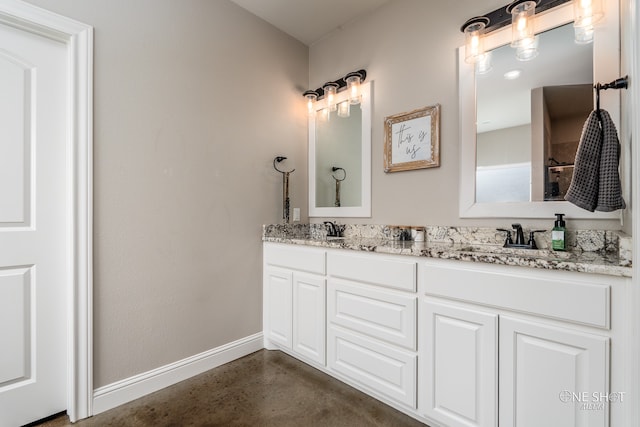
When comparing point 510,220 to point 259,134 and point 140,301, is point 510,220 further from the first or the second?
point 140,301

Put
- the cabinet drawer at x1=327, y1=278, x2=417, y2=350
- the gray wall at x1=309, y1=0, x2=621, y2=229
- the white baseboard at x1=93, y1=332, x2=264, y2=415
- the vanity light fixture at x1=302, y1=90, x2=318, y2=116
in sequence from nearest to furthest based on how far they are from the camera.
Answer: the cabinet drawer at x1=327, y1=278, x2=417, y2=350 < the white baseboard at x1=93, y1=332, x2=264, y2=415 < the gray wall at x1=309, y1=0, x2=621, y2=229 < the vanity light fixture at x1=302, y1=90, x2=318, y2=116

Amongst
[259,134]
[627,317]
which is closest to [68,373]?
[259,134]

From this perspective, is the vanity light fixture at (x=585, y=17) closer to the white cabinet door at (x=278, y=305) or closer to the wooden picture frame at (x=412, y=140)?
the wooden picture frame at (x=412, y=140)

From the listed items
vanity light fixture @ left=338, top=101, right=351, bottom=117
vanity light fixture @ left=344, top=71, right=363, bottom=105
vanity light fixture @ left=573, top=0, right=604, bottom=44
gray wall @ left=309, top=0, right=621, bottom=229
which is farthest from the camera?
vanity light fixture @ left=338, top=101, right=351, bottom=117

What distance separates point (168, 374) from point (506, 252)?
7.02ft

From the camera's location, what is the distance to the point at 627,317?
1.03 metres

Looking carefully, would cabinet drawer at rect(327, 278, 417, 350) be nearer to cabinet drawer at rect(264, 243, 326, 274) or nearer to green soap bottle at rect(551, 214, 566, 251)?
cabinet drawer at rect(264, 243, 326, 274)

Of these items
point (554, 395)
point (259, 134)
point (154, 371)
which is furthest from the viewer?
point (259, 134)

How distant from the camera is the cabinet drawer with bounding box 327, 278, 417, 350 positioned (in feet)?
5.22

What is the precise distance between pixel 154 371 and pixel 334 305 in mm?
1198

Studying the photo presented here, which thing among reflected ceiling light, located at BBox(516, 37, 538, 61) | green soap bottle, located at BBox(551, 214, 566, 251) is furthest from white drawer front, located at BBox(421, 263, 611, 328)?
reflected ceiling light, located at BBox(516, 37, 538, 61)

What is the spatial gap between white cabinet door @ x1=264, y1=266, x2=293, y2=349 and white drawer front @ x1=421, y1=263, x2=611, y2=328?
3.65 ft

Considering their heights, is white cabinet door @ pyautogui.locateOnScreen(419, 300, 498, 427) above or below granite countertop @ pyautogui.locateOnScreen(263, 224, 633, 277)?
below

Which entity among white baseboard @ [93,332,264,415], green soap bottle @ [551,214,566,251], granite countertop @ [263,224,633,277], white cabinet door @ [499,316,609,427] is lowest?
white baseboard @ [93,332,264,415]
